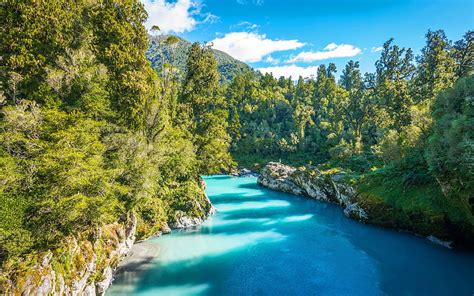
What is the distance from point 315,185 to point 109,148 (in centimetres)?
3175

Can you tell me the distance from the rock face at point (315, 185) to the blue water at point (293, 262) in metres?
2.97

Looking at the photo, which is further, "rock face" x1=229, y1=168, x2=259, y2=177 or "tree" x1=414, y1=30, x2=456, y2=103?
"rock face" x1=229, y1=168, x2=259, y2=177

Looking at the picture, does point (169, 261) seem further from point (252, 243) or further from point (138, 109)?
point (138, 109)

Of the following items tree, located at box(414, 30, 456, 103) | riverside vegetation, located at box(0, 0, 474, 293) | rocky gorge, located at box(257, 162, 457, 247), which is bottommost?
rocky gorge, located at box(257, 162, 457, 247)

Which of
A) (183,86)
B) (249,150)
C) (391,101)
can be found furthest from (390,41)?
(183,86)

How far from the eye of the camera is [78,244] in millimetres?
14062

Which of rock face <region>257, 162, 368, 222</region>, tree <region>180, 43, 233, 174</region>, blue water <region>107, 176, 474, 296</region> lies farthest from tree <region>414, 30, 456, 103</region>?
tree <region>180, 43, 233, 174</region>

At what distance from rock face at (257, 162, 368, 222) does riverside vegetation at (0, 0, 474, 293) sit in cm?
245

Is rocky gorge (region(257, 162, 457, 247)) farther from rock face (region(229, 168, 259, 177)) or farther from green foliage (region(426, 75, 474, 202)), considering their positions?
rock face (region(229, 168, 259, 177))

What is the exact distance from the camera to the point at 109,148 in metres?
16.8

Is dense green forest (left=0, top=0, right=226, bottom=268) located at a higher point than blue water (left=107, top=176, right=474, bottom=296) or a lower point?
higher

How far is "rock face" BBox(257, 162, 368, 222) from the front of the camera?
32.5 meters

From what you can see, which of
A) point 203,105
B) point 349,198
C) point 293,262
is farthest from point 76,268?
point 349,198

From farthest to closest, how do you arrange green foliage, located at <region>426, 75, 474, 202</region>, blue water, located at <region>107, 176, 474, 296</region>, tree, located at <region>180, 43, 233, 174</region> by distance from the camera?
1. tree, located at <region>180, 43, 233, 174</region>
2. blue water, located at <region>107, 176, 474, 296</region>
3. green foliage, located at <region>426, 75, 474, 202</region>
